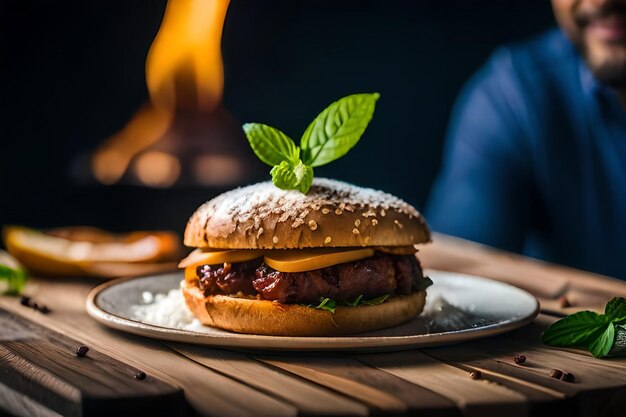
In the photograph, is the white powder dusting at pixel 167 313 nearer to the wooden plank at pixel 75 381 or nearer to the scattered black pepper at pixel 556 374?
the wooden plank at pixel 75 381

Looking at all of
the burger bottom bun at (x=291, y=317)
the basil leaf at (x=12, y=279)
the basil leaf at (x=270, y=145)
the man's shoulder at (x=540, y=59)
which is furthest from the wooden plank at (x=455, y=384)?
the man's shoulder at (x=540, y=59)

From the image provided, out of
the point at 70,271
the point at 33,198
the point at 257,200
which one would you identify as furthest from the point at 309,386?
the point at 33,198

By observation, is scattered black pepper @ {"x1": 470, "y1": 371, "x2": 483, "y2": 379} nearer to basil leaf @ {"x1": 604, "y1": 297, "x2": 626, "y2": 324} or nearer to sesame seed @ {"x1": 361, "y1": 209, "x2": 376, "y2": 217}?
basil leaf @ {"x1": 604, "y1": 297, "x2": 626, "y2": 324}

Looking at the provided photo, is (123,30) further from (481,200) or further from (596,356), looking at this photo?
(596,356)

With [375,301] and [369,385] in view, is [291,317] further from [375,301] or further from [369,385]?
[369,385]

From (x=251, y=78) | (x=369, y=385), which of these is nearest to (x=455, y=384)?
(x=369, y=385)
